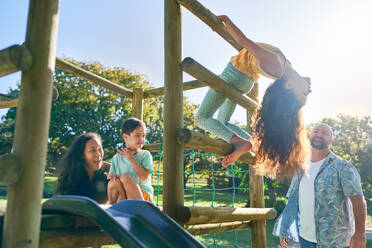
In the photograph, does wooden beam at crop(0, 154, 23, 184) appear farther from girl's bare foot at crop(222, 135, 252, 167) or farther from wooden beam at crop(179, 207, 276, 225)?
girl's bare foot at crop(222, 135, 252, 167)

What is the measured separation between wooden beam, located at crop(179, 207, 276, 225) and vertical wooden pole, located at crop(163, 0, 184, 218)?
81mm

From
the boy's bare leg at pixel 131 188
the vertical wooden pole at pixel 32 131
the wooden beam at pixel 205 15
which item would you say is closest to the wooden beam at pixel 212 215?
the boy's bare leg at pixel 131 188

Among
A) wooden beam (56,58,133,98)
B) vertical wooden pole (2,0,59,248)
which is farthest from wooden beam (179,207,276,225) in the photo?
wooden beam (56,58,133,98)

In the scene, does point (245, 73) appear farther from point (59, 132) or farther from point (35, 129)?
point (59, 132)

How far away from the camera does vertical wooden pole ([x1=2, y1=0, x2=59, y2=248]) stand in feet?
4.37

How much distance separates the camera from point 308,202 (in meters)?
3.21

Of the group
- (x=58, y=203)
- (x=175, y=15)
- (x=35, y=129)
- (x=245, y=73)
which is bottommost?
Result: (x=58, y=203)

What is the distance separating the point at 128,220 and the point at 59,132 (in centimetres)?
1918

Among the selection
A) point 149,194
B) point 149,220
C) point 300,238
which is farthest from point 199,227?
point 300,238

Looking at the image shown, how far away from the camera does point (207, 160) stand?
25.1 meters

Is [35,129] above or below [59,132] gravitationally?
below

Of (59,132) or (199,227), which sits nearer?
(199,227)

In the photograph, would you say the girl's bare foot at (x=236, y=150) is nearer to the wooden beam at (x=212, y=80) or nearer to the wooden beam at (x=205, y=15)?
the wooden beam at (x=212, y=80)

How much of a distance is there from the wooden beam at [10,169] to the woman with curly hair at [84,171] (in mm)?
1485
